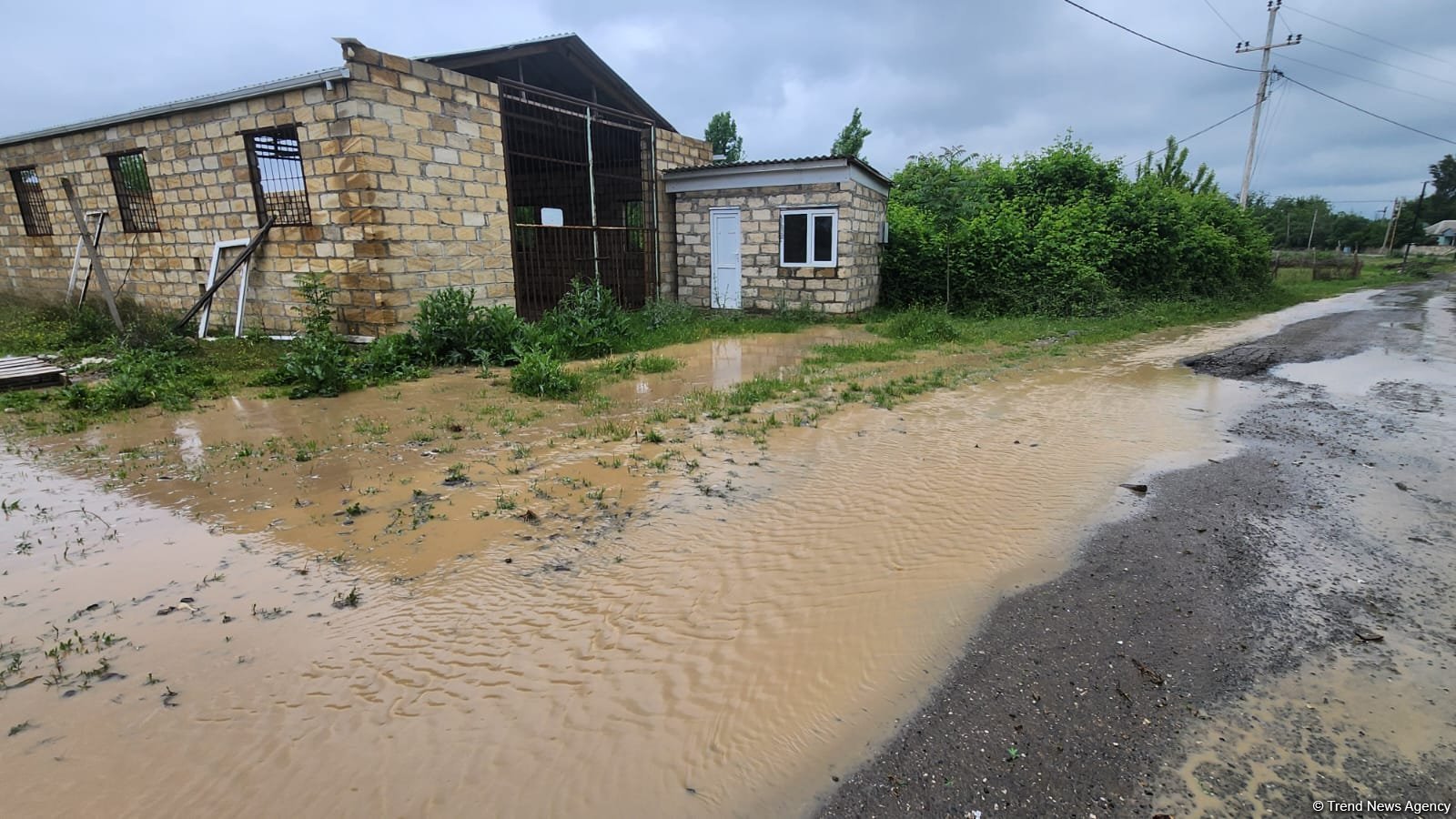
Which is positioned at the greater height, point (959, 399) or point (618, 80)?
point (618, 80)

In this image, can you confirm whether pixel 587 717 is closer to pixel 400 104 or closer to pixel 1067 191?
pixel 400 104

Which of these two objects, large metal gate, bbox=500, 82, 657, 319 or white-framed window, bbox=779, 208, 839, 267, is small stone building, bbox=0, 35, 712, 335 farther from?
white-framed window, bbox=779, 208, 839, 267

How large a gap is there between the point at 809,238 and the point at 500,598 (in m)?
12.3

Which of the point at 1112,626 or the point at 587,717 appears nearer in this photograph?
the point at 587,717

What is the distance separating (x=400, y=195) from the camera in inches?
376

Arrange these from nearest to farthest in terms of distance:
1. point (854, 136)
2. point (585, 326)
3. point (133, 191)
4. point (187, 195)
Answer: point (585, 326)
point (187, 195)
point (133, 191)
point (854, 136)

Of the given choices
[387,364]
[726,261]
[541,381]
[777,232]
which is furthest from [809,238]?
[387,364]

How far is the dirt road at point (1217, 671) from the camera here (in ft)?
7.66

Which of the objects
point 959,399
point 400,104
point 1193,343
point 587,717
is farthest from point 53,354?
point 1193,343

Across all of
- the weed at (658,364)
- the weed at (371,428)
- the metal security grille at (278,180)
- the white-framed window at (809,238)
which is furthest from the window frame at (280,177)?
the white-framed window at (809,238)

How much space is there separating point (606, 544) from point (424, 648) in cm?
122

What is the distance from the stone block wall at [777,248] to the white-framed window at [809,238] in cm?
10

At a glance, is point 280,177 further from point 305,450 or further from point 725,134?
point 725,134

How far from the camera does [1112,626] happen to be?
330cm
